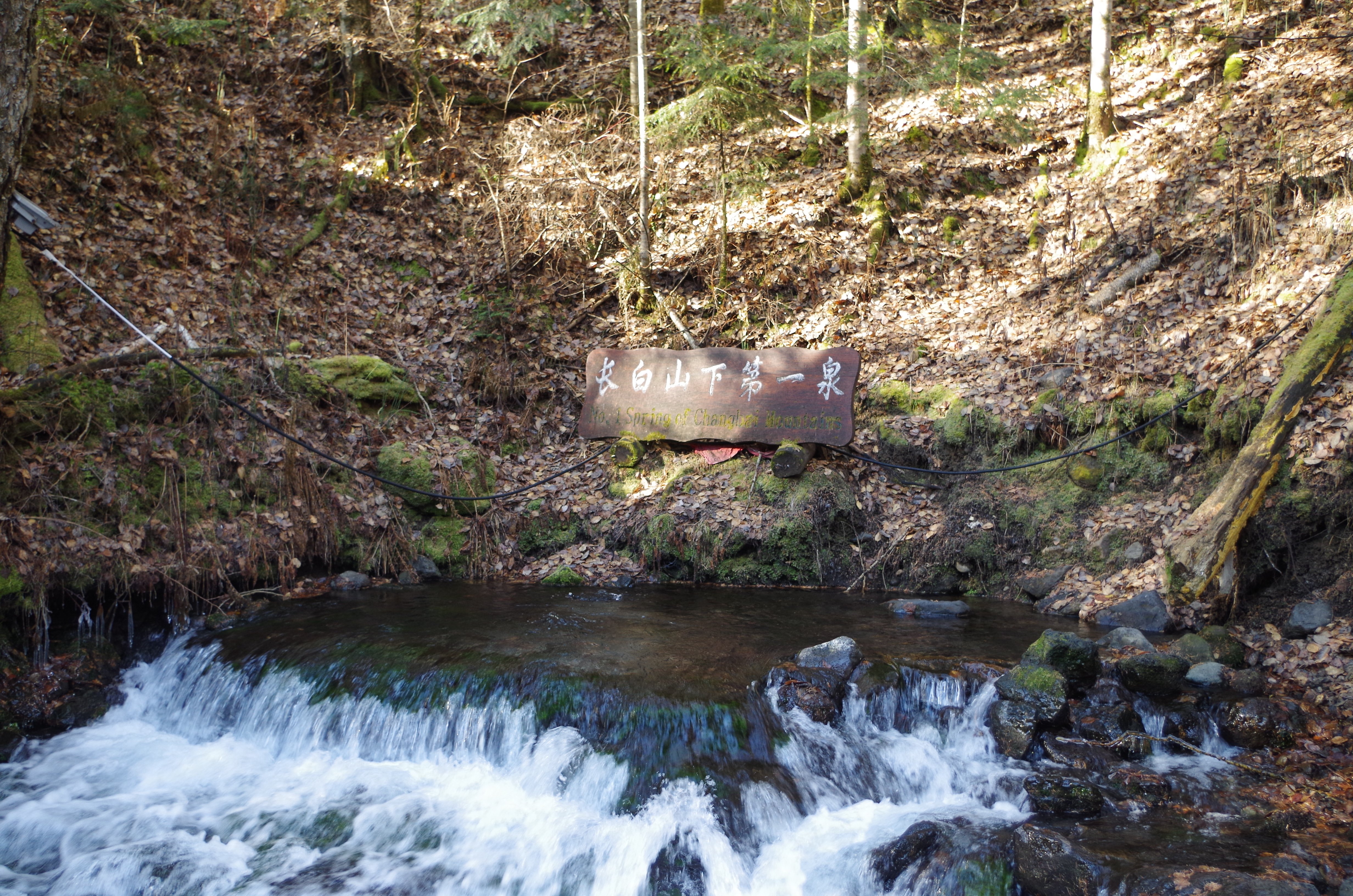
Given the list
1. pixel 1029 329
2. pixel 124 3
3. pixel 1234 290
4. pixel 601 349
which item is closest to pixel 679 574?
pixel 601 349

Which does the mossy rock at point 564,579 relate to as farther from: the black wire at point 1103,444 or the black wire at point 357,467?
the black wire at point 1103,444

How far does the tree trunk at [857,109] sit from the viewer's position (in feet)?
33.2

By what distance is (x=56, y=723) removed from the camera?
5.39 m

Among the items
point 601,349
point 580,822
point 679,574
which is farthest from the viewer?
point 601,349

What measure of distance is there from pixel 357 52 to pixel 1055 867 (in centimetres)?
1459

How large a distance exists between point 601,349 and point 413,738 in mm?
5699

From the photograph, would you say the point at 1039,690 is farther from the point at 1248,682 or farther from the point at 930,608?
the point at 930,608

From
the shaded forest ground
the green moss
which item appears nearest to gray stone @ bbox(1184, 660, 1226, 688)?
the shaded forest ground

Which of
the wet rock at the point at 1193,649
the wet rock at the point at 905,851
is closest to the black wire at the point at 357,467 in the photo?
the wet rock at the point at 905,851

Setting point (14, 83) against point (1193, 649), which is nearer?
point (14, 83)

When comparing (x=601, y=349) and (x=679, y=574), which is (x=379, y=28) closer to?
(x=601, y=349)

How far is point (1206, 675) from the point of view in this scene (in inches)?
205

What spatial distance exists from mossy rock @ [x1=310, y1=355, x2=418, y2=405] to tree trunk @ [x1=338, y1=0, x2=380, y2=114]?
6.33 meters

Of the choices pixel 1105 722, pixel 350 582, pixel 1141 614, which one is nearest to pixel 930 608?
pixel 1141 614
